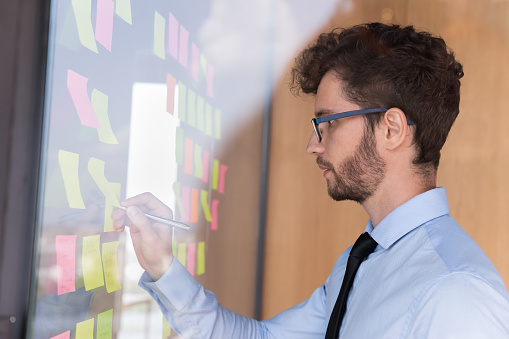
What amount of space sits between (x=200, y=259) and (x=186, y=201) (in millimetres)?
270

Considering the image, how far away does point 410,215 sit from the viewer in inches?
42.5

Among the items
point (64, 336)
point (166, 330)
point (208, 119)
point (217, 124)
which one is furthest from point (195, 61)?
point (64, 336)

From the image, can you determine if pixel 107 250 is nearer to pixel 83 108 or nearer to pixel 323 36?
pixel 83 108

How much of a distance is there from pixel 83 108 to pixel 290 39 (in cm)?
175

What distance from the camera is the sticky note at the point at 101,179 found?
104cm

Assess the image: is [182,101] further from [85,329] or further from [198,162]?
[85,329]

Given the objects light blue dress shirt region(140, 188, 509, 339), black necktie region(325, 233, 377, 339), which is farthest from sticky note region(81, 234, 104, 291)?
black necktie region(325, 233, 377, 339)

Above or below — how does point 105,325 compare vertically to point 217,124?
below

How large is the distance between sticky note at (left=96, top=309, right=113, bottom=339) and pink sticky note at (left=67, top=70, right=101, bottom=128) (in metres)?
0.39

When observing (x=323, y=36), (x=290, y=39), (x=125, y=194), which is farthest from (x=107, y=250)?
(x=290, y=39)

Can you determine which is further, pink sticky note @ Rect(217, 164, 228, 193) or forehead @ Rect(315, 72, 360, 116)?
pink sticky note @ Rect(217, 164, 228, 193)

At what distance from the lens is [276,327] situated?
1313 millimetres

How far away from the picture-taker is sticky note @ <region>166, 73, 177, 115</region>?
139 centimetres

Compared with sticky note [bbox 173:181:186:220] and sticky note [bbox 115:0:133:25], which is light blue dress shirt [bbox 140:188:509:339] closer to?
sticky note [bbox 173:181:186:220]
